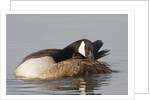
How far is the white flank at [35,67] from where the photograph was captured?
75.0 ft

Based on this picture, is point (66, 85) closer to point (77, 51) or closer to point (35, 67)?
point (35, 67)

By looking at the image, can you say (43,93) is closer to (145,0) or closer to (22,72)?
(22,72)

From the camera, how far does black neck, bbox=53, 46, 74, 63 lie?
2328 cm

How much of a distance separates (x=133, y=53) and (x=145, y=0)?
4.04 ft

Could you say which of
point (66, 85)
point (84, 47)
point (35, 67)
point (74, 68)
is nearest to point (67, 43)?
point (84, 47)

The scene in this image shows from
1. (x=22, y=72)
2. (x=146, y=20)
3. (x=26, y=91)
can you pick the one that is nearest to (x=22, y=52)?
(x=22, y=72)

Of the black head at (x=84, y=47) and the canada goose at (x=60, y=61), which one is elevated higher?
the black head at (x=84, y=47)

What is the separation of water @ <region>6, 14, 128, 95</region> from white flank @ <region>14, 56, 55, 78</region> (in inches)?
9.0

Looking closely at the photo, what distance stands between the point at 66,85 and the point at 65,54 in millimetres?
1495

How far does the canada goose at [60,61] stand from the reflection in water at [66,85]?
25 centimetres

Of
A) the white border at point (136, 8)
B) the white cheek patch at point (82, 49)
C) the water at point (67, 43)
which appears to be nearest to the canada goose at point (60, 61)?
the white cheek patch at point (82, 49)

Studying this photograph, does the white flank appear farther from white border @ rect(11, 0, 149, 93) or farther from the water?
white border @ rect(11, 0, 149, 93)

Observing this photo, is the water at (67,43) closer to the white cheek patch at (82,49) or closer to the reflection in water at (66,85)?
the reflection in water at (66,85)

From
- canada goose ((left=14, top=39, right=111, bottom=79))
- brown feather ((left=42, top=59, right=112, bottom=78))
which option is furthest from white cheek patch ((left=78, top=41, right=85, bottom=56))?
brown feather ((left=42, top=59, right=112, bottom=78))
